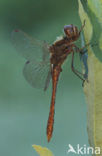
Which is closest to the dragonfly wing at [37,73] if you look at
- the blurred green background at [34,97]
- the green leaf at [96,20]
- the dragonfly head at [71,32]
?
the dragonfly head at [71,32]

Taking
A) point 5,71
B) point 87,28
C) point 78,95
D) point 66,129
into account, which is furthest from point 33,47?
point 5,71

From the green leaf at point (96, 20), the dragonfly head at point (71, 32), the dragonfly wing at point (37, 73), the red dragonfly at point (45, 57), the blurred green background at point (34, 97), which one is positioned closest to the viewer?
the green leaf at point (96, 20)

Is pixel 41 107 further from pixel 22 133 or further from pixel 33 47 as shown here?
pixel 33 47

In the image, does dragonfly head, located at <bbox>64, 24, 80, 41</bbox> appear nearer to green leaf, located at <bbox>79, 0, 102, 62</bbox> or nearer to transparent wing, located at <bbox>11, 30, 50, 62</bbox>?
transparent wing, located at <bbox>11, 30, 50, 62</bbox>

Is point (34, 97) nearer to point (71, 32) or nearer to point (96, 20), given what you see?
point (71, 32)

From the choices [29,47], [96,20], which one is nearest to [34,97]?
[29,47]

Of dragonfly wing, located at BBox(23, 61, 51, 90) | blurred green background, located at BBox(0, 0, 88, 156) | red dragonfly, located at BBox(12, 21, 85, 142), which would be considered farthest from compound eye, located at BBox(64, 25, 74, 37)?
blurred green background, located at BBox(0, 0, 88, 156)

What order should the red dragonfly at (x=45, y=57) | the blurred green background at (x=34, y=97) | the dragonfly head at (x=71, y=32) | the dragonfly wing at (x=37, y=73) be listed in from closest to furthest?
the dragonfly head at (x=71, y=32), the red dragonfly at (x=45, y=57), the dragonfly wing at (x=37, y=73), the blurred green background at (x=34, y=97)

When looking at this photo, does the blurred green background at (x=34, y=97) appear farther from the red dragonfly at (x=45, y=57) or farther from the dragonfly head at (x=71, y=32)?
the dragonfly head at (x=71, y=32)
